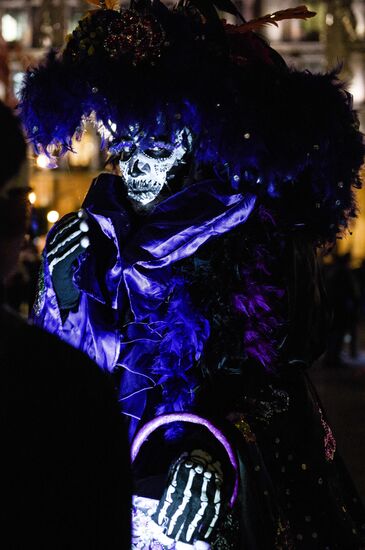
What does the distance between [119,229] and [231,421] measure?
742mm

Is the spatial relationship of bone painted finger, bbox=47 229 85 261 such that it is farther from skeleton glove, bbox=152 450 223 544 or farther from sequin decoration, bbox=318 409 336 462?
sequin decoration, bbox=318 409 336 462

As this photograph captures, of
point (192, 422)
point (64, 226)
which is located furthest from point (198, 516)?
point (64, 226)

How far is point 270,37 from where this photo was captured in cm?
4988

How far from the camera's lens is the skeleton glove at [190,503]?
234 centimetres

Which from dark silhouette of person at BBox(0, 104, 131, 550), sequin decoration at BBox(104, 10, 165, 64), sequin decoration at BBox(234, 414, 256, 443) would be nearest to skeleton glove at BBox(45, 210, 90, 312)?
sequin decoration at BBox(104, 10, 165, 64)

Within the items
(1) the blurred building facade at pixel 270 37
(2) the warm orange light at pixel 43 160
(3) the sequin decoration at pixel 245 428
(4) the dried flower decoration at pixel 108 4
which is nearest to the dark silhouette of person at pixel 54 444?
(3) the sequin decoration at pixel 245 428

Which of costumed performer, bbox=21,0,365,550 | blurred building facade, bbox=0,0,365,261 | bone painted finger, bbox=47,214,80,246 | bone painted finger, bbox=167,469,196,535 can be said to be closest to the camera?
bone painted finger, bbox=167,469,196,535

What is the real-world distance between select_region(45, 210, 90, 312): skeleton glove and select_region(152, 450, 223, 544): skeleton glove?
0.78 metres

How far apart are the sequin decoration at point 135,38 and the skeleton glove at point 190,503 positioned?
1.32 meters

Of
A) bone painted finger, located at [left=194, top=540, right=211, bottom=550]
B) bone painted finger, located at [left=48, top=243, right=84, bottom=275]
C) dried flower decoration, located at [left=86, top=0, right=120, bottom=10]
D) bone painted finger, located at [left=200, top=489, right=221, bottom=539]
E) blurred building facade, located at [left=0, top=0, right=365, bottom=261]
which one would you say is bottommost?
blurred building facade, located at [left=0, top=0, right=365, bottom=261]

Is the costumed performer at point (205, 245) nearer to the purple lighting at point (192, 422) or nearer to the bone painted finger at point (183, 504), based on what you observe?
the purple lighting at point (192, 422)

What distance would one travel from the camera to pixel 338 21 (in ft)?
129

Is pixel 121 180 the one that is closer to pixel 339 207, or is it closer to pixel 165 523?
pixel 339 207

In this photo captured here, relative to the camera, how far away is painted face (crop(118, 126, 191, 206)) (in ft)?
9.77
